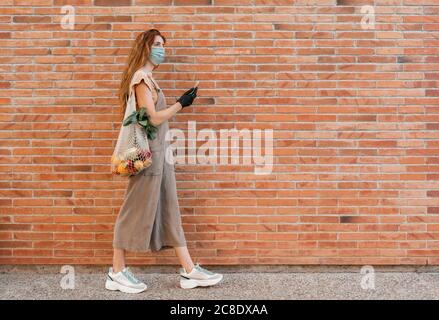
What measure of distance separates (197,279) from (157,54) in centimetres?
172

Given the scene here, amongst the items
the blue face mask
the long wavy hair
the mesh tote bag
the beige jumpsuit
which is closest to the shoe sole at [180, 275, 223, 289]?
the beige jumpsuit

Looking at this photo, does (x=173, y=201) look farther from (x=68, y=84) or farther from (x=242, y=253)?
(x=68, y=84)

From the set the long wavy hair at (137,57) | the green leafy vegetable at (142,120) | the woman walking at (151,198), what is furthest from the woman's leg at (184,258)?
the long wavy hair at (137,57)

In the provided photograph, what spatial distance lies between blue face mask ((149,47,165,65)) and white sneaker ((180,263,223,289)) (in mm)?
1599

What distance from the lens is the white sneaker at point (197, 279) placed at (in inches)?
149

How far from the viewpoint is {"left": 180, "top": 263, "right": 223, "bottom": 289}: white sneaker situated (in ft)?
12.4

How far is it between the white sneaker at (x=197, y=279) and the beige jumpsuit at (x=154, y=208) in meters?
0.24

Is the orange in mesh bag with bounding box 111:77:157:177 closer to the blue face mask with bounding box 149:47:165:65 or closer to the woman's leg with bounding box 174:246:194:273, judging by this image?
the blue face mask with bounding box 149:47:165:65

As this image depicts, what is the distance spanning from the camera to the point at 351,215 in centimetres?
407

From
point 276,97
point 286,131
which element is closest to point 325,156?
point 286,131

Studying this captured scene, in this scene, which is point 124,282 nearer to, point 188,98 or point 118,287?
point 118,287

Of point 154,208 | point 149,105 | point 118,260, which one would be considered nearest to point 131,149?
point 149,105

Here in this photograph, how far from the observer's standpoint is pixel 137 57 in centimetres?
367

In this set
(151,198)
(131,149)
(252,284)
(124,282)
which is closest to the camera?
(131,149)
